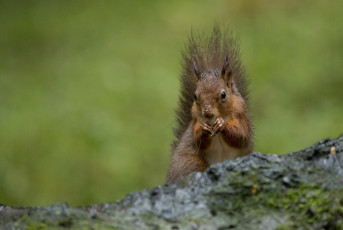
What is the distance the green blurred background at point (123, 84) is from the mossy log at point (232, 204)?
326 cm

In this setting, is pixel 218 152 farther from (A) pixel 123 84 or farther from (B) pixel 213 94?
(A) pixel 123 84

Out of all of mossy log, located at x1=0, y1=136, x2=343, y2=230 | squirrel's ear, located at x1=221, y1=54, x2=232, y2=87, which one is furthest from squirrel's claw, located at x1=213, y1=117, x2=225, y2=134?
mossy log, located at x1=0, y1=136, x2=343, y2=230

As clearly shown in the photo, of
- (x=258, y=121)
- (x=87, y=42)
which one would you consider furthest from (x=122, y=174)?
(x=87, y=42)

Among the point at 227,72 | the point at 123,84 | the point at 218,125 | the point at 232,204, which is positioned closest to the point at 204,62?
the point at 227,72

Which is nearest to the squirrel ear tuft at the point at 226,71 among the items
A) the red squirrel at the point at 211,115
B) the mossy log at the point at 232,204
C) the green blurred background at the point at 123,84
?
the red squirrel at the point at 211,115

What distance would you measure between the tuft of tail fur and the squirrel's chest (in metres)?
0.42

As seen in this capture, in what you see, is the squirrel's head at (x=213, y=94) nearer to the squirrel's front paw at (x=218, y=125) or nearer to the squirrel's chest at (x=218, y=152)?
the squirrel's front paw at (x=218, y=125)

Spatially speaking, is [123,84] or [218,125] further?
[123,84]

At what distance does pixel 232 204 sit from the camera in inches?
78.3

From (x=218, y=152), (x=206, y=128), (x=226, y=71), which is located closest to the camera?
(x=206, y=128)

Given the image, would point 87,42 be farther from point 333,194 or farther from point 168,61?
point 333,194

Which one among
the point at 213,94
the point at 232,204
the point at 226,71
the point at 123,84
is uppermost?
the point at 123,84

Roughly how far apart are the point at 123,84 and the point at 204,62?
3.02 meters

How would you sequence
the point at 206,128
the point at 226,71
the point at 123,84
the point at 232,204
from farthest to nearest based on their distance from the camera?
1. the point at 123,84
2. the point at 226,71
3. the point at 206,128
4. the point at 232,204
